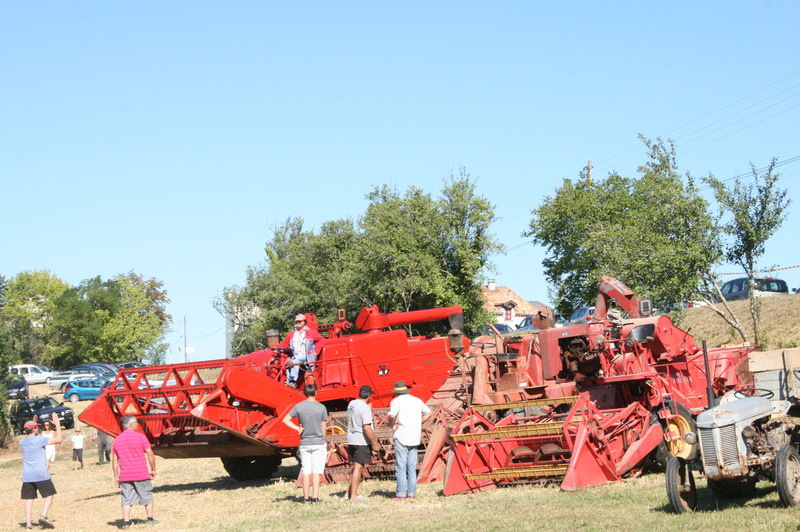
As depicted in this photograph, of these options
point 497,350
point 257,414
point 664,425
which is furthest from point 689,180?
point 257,414

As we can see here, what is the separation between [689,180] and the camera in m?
25.2

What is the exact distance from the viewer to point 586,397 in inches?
474

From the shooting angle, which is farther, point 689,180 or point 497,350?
point 689,180

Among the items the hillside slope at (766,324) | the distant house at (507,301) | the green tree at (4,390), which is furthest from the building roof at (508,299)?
the green tree at (4,390)

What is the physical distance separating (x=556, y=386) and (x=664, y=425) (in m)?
1.91

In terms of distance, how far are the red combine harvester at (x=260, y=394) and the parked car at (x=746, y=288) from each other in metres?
25.9

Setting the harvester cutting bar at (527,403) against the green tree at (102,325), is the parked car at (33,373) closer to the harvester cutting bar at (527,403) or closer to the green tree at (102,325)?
the green tree at (102,325)

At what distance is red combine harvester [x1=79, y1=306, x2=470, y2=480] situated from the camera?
14.5 metres

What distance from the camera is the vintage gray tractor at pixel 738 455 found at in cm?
922

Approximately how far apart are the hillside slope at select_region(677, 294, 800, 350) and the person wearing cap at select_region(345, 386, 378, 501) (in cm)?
1544

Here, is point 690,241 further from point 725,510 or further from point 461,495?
point 725,510

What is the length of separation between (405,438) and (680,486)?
13.6ft

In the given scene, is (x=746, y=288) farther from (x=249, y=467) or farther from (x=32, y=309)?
(x=32, y=309)

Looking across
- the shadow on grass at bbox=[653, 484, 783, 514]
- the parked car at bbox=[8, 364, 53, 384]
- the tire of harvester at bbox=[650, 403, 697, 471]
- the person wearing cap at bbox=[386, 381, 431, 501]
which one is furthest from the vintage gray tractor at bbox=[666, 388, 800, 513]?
the parked car at bbox=[8, 364, 53, 384]
